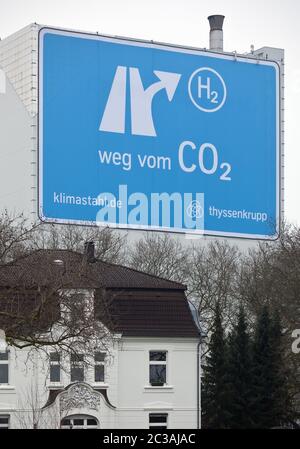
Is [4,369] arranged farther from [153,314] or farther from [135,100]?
[135,100]

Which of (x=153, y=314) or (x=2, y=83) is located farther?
(x=2, y=83)

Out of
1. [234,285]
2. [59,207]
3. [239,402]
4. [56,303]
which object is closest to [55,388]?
[239,402]

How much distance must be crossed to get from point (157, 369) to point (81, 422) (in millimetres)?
4508

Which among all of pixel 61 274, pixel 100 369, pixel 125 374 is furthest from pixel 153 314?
pixel 61 274

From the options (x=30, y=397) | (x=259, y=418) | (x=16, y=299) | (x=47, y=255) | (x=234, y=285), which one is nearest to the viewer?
(x=16, y=299)

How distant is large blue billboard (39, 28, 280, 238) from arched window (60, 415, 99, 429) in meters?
41.3

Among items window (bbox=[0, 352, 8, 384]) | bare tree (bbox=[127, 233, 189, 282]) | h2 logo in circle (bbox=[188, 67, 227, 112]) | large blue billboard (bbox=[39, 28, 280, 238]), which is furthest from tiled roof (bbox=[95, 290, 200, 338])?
h2 logo in circle (bbox=[188, 67, 227, 112])

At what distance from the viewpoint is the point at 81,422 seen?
176ft

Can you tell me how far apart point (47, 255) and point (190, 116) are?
63.2 m

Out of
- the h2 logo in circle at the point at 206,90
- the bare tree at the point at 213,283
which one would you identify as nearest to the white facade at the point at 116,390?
the bare tree at the point at 213,283

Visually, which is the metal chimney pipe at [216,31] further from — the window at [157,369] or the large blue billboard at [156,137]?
the window at [157,369]

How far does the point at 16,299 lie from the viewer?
37.5m

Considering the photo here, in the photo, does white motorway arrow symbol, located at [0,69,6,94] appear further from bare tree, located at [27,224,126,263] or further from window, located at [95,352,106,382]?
window, located at [95,352,106,382]

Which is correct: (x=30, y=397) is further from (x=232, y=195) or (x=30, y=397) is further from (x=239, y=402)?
(x=232, y=195)
